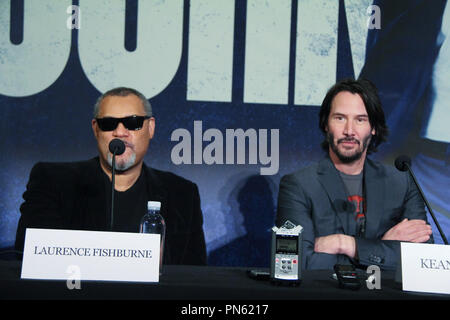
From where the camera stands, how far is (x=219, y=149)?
4.02m

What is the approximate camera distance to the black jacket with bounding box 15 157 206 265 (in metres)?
3.44

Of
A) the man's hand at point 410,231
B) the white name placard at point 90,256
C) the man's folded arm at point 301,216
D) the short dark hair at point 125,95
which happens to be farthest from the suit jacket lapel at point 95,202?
the man's hand at point 410,231

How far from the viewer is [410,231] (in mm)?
3057

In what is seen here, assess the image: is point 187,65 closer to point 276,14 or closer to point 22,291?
point 276,14

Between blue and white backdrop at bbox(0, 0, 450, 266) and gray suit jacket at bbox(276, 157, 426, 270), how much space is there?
2.33ft

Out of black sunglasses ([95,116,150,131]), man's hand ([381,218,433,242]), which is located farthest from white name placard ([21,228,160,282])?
man's hand ([381,218,433,242])

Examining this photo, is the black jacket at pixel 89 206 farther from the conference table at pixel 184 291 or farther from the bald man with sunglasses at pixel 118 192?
the conference table at pixel 184 291

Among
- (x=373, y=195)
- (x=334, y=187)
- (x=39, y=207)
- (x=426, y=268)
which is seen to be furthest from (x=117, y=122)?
(x=426, y=268)

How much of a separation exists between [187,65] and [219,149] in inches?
26.7

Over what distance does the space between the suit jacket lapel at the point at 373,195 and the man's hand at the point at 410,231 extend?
0.13 meters

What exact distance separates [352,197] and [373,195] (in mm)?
136

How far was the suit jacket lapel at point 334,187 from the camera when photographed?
3.22m

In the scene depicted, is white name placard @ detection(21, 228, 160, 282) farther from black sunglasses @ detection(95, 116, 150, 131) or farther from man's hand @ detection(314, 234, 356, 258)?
black sunglasses @ detection(95, 116, 150, 131)
